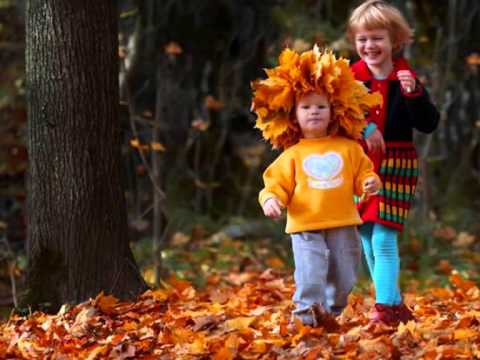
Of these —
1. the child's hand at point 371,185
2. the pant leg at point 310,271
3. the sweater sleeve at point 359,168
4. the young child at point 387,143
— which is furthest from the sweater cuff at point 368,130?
the pant leg at point 310,271

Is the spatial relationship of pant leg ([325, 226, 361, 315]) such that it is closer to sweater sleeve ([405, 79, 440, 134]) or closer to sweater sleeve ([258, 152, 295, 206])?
sweater sleeve ([258, 152, 295, 206])

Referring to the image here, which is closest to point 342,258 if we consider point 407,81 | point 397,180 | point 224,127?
point 397,180

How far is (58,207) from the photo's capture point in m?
5.52

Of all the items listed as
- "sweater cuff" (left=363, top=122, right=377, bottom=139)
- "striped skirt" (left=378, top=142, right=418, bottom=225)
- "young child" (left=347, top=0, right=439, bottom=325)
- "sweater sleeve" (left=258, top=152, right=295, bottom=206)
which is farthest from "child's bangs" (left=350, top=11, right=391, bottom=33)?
"sweater sleeve" (left=258, top=152, right=295, bottom=206)

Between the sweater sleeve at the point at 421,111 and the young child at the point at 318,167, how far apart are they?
0.63 feet

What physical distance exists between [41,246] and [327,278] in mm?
1834

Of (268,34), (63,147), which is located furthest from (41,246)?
(268,34)

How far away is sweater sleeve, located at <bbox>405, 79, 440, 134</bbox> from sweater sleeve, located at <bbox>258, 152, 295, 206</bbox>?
72 cm

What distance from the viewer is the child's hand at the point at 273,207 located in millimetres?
4438

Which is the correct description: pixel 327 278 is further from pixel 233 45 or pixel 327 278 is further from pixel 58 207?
pixel 233 45

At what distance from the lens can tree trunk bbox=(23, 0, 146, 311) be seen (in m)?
5.49

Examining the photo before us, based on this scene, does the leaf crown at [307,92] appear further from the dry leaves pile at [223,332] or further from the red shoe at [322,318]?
the dry leaves pile at [223,332]

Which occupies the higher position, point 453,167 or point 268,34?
point 268,34

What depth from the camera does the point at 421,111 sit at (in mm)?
4828
